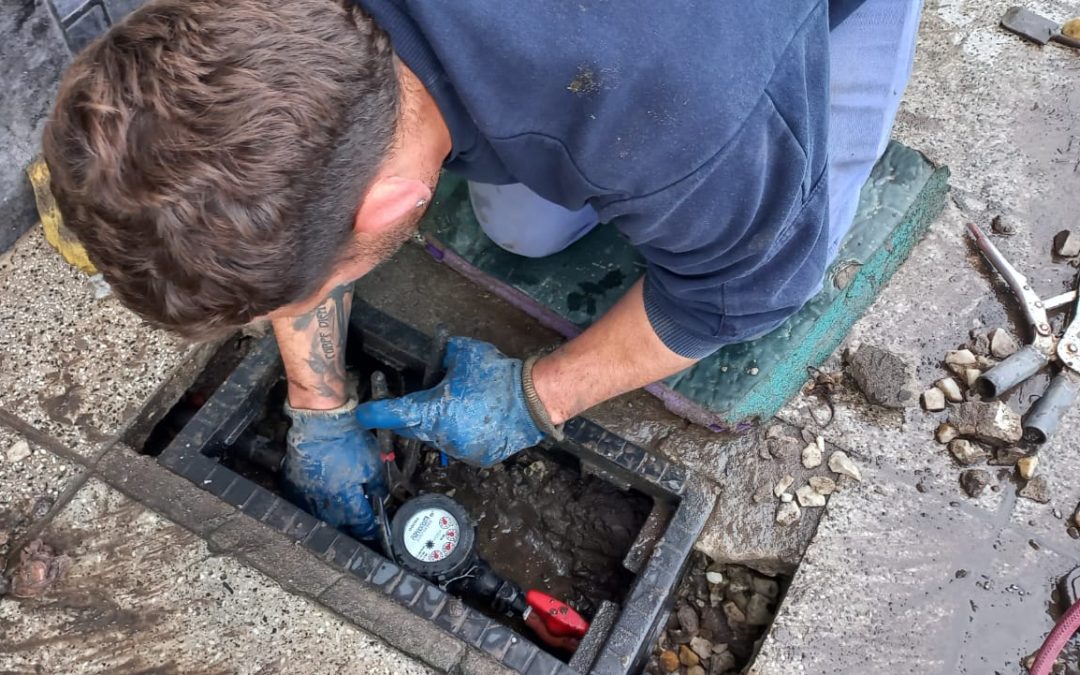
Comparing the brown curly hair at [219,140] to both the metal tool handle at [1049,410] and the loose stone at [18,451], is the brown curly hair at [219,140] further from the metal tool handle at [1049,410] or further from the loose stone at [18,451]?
the metal tool handle at [1049,410]

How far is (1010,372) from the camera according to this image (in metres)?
2.14

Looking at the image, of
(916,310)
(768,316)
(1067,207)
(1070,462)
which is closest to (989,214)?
(1067,207)

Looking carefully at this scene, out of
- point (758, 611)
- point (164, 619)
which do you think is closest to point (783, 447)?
point (758, 611)

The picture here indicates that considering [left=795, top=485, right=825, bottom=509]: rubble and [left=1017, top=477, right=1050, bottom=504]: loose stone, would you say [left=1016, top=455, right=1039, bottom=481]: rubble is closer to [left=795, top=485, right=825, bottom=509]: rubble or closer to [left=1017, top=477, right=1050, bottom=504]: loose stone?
[left=1017, top=477, right=1050, bottom=504]: loose stone

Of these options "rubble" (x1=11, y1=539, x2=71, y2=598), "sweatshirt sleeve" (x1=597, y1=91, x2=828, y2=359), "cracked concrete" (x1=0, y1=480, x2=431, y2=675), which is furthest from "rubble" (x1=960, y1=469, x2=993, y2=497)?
"rubble" (x1=11, y1=539, x2=71, y2=598)

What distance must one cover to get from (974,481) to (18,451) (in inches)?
87.6

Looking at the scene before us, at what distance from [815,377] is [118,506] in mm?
1688

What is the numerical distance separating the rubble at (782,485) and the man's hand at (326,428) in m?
0.95

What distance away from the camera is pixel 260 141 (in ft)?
3.80

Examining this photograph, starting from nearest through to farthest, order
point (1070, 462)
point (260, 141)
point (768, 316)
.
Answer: point (260, 141) < point (768, 316) < point (1070, 462)

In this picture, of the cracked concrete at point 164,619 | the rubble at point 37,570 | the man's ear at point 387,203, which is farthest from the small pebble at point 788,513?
the rubble at point 37,570

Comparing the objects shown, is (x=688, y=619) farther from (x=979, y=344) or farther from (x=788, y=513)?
(x=979, y=344)

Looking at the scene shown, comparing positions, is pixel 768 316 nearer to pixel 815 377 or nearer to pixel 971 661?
pixel 815 377

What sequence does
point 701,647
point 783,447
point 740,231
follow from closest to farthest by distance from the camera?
point 740,231, point 701,647, point 783,447
